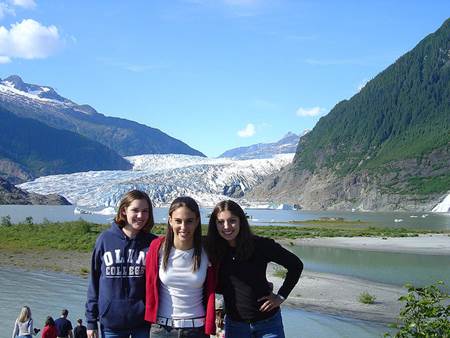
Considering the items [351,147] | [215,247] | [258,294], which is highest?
[351,147]

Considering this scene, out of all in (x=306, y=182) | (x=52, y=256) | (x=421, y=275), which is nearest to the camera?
(x=421, y=275)

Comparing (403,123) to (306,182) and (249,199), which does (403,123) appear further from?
(249,199)

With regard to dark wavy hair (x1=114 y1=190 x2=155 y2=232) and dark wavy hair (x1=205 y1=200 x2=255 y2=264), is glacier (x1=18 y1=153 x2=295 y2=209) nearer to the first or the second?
dark wavy hair (x1=114 y1=190 x2=155 y2=232)

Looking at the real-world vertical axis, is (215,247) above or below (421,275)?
above

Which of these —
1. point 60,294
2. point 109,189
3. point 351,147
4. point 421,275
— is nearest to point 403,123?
point 351,147

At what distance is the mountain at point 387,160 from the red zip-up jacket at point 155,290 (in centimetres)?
14580

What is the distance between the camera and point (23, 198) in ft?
593

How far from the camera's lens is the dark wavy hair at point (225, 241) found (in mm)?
4566

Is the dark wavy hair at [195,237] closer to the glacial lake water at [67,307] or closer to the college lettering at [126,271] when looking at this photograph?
the college lettering at [126,271]

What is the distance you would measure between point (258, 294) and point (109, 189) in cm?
15141

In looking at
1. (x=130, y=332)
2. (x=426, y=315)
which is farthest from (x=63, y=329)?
(x=426, y=315)

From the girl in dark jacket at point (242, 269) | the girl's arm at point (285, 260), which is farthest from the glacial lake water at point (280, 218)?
the girl in dark jacket at point (242, 269)

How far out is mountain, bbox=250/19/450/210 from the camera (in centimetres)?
14975

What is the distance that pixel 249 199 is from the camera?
635 ft
